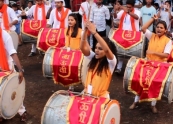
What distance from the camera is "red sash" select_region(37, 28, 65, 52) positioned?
6977 millimetres

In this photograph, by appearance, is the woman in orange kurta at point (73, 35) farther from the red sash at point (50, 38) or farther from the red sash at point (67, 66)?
the red sash at point (67, 66)

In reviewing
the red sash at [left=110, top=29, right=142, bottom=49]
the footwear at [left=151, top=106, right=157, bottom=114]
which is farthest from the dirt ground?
the red sash at [left=110, top=29, right=142, bottom=49]

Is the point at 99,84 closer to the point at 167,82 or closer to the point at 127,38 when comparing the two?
the point at 167,82

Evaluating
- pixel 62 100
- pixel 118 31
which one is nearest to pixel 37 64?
pixel 118 31

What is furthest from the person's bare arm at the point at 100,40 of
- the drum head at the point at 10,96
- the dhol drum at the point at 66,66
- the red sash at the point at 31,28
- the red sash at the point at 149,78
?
the red sash at the point at 31,28

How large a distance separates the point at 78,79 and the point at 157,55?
143cm

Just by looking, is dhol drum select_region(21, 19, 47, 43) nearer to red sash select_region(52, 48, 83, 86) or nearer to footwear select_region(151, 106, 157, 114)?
red sash select_region(52, 48, 83, 86)

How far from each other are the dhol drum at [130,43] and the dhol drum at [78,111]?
2.99 m

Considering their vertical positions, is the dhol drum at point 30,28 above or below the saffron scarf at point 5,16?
below

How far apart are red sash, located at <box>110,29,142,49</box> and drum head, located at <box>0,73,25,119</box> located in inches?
104

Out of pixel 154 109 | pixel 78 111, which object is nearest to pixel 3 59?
pixel 78 111

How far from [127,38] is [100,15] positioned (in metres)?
1.85

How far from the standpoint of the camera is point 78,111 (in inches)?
→ 152

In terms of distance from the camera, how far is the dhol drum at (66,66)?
5750mm
